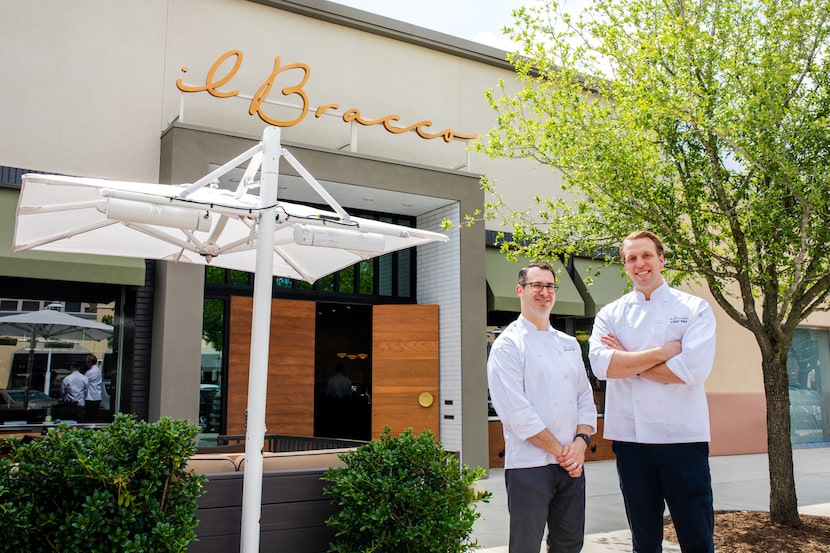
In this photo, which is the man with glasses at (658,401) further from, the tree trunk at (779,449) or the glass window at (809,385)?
the glass window at (809,385)

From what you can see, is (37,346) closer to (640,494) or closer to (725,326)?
(640,494)

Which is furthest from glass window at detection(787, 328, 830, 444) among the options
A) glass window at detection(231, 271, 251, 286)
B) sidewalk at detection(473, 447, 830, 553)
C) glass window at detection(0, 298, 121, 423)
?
glass window at detection(0, 298, 121, 423)

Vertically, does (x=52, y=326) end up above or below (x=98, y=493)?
above

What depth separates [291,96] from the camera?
34.6 feet

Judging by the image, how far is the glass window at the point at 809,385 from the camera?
53.8 feet


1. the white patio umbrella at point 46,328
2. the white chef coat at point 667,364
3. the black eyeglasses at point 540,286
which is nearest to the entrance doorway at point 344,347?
the white patio umbrella at point 46,328

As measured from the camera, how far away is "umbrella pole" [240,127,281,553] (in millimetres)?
3760

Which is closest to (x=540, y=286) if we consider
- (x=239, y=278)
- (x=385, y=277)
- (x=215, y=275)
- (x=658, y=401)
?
(x=658, y=401)

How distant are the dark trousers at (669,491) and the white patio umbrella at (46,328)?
7326mm

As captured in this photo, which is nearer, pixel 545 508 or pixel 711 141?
pixel 545 508

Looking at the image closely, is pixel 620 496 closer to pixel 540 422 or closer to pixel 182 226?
pixel 540 422

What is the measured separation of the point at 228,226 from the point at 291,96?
5119mm

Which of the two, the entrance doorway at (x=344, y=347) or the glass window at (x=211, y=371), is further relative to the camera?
the entrance doorway at (x=344, y=347)

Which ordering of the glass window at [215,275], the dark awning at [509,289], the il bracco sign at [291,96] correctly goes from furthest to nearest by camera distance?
the dark awning at [509,289] → the glass window at [215,275] → the il bracco sign at [291,96]
